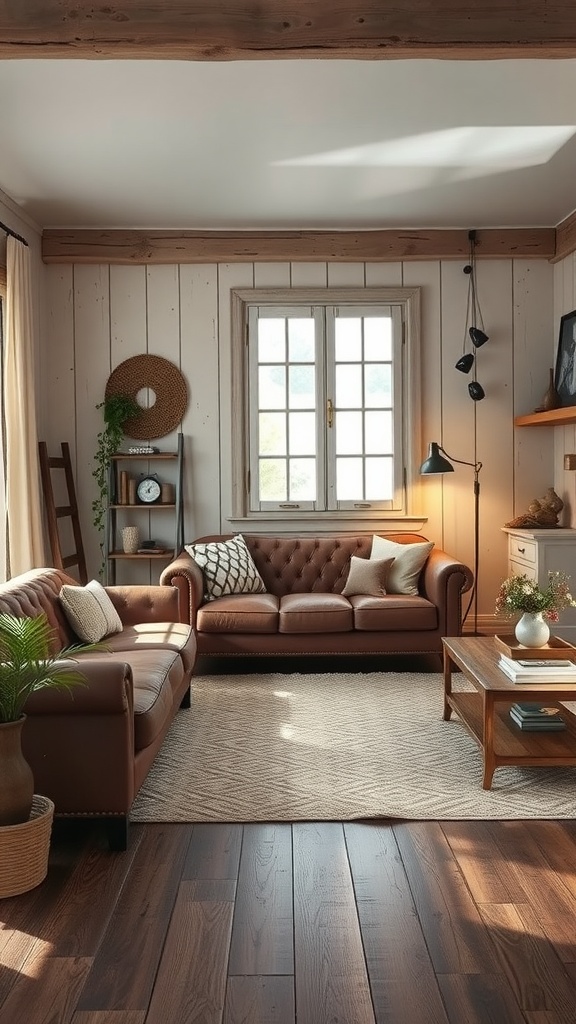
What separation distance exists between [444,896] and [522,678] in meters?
1.19

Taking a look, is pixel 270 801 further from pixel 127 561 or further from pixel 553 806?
pixel 127 561

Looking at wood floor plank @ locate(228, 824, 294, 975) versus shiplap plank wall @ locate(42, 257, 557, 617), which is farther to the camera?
shiplap plank wall @ locate(42, 257, 557, 617)

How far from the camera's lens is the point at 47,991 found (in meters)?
2.28

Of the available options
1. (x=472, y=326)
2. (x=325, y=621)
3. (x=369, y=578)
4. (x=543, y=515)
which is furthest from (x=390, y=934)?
(x=472, y=326)

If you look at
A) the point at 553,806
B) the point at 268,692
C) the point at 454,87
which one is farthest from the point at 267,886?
the point at 454,87

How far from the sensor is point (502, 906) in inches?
107

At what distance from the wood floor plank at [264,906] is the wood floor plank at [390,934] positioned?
21 centimetres

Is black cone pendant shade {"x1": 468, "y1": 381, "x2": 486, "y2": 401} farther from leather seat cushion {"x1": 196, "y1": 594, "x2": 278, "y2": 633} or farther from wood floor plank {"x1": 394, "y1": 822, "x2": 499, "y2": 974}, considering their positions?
wood floor plank {"x1": 394, "y1": 822, "x2": 499, "y2": 974}

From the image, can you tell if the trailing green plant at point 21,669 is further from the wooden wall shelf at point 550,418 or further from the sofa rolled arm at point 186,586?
the wooden wall shelf at point 550,418

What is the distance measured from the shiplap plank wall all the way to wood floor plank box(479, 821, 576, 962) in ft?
12.2

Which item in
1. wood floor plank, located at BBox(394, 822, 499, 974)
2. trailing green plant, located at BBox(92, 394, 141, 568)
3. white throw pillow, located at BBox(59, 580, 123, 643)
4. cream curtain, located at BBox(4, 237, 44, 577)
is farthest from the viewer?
trailing green plant, located at BBox(92, 394, 141, 568)

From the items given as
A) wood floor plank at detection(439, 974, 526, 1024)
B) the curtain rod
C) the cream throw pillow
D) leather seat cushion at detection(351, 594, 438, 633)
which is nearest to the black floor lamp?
the cream throw pillow

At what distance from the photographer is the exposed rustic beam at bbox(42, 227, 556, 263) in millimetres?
6684

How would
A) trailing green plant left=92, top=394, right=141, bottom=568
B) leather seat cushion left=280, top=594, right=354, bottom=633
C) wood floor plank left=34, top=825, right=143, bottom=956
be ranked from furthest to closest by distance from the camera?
trailing green plant left=92, top=394, right=141, bottom=568, leather seat cushion left=280, top=594, right=354, bottom=633, wood floor plank left=34, top=825, right=143, bottom=956
